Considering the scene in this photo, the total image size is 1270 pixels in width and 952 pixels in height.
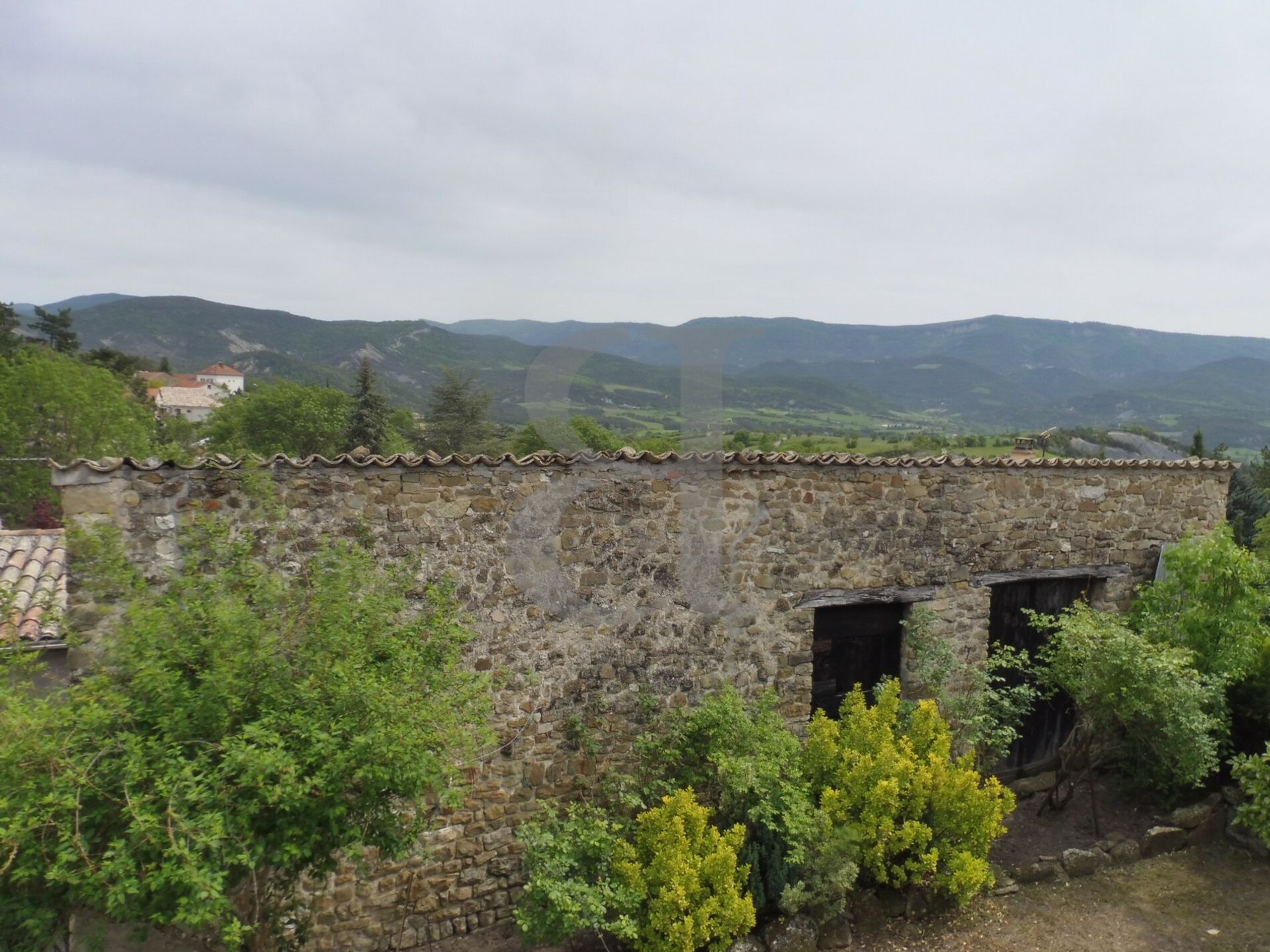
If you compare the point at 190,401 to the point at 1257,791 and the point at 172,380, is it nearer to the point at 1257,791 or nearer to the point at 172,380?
the point at 172,380

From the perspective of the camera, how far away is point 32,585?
7223 millimetres

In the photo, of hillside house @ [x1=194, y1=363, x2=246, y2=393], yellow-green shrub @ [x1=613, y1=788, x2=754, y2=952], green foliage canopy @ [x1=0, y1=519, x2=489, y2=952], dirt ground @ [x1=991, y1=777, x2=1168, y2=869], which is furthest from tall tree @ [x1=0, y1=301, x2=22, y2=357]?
hillside house @ [x1=194, y1=363, x2=246, y2=393]

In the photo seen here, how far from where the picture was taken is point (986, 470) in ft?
27.8

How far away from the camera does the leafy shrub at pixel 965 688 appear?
7.98 m

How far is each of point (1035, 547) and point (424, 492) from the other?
7.02 m

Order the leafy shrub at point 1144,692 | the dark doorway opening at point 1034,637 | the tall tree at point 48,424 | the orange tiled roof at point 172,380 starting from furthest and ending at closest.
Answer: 1. the orange tiled roof at point 172,380
2. the tall tree at point 48,424
3. the dark doorway opening at point 1034,637
4. the leafy shrub at point 1144,692

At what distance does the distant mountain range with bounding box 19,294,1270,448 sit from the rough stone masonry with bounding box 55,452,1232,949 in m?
11.4

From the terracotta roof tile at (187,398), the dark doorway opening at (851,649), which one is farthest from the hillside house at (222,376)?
the dark doorway opening at (851,649)

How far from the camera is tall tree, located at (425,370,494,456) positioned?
48.8 m

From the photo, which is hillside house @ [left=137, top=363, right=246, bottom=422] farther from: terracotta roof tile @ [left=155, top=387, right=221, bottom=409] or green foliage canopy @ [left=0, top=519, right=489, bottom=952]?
green foliage canopy @ [left=0, top=519, right=489, bottom=952]

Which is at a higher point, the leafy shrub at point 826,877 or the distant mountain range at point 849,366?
the distant mountain range at point 849,366

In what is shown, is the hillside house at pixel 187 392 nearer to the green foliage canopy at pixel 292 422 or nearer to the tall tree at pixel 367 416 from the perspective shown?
the green foliage canopy at pixel 292 422

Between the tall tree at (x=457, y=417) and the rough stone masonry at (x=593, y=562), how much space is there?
4072cm

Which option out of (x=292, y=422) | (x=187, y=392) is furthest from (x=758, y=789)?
(x=187, y=392)
